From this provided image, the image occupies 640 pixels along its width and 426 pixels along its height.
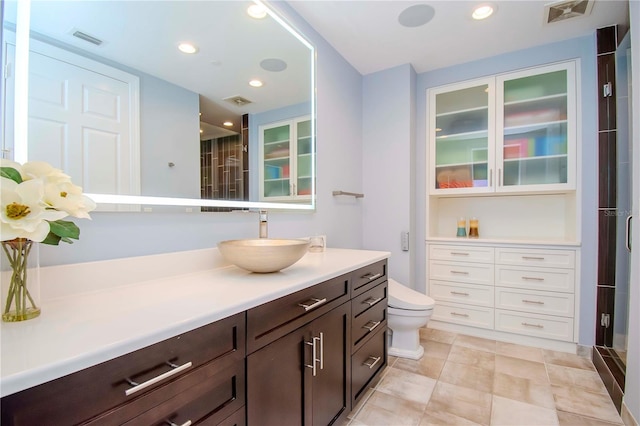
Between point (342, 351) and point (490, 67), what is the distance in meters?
2.71

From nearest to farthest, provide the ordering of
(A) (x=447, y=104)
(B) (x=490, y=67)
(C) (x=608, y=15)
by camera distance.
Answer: (C) (x=608, y=15), (B) (x=490, y=67), (A) (x=447, y=104)

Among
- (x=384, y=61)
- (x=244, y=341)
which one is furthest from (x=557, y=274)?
(x=244, y=341)

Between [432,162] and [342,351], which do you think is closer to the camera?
[342,351]

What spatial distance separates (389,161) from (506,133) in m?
1.02

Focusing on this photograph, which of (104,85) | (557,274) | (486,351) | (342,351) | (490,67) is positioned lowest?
(486,351)

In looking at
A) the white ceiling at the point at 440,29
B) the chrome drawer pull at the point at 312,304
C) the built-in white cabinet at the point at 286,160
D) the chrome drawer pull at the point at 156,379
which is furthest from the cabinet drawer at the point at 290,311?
the white ceiling at the point at 440,29

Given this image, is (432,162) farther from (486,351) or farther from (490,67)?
(486,351)

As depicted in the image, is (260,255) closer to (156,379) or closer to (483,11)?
(156,379)

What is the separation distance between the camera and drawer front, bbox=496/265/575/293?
7.53 ft

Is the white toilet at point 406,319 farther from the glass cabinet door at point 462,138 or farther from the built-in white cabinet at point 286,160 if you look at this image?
the glass cabinet door at point 462,138

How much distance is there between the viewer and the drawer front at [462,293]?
2.56m

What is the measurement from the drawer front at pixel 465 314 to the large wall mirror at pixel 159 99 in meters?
1.79

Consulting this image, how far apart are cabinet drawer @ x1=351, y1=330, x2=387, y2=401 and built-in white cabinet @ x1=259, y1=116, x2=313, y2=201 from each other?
1034 mm

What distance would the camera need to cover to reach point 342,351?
4.70 ft
